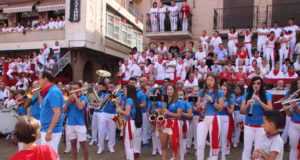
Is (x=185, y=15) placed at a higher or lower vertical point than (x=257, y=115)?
higher

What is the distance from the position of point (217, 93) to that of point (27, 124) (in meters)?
3.78

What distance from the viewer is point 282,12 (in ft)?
46.7

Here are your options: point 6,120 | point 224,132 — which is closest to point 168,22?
point 6,120

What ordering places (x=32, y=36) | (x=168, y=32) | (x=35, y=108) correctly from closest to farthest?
(x=35, y=108)
(x=168, y=32)
(x=32, y=36)

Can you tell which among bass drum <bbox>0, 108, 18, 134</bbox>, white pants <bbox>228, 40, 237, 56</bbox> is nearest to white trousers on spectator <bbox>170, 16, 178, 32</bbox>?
white pants <bbox>228, 40, 237, 56</bbox>

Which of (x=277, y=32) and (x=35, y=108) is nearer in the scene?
(x=35, y=108)

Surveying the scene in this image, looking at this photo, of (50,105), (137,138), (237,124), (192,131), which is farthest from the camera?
(237,124)

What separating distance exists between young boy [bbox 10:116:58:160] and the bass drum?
7302 millimetres

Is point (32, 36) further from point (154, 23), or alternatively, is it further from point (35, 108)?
point (35, 108)

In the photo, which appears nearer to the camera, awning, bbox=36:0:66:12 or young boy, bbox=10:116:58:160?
young boy, bbox=10:116:58:160

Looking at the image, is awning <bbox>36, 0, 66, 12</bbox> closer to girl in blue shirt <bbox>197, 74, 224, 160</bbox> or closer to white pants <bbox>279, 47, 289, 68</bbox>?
white pants <bbox>279, 47, 289, 68</bbox>

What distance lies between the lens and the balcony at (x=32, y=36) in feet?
60.3

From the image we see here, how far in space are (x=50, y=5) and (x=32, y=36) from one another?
3.06 meters

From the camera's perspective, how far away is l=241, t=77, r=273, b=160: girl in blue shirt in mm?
4812
